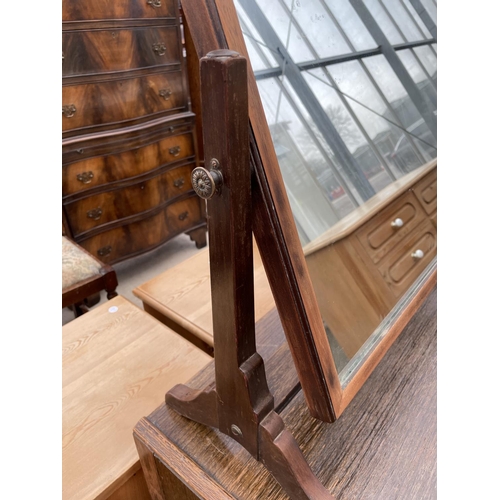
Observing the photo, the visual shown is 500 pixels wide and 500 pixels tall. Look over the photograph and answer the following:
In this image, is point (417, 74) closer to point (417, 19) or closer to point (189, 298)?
point (417, 19)

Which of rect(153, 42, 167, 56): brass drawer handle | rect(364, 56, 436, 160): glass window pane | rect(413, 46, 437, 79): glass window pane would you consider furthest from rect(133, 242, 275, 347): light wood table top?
rect(153, 42, 167, 56): brass drawer handle

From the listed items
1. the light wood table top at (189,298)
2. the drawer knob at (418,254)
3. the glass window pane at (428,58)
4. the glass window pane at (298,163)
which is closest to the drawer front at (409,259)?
the drawer knob at (418,254)

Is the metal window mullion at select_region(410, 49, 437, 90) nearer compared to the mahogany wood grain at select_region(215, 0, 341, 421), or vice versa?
the mahogany wood grain at select_region(215, 0, 341, 421)

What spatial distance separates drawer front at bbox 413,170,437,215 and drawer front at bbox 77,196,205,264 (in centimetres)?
147

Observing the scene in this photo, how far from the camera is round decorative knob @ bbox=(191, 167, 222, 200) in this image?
0.45m

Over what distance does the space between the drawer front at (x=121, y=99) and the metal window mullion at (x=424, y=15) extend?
1.28m

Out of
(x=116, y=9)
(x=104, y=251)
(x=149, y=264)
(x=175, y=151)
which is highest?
(x=116, y=9)

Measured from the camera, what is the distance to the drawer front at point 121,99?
5.56 feet

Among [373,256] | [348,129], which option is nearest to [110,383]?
[373,256]

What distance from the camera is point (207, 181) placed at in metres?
0.45

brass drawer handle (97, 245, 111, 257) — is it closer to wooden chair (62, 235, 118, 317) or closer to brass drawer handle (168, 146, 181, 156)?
wooden chair (62, 235, 118, 317)

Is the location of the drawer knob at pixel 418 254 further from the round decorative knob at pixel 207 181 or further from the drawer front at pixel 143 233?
the drawer front at pixel 143 233

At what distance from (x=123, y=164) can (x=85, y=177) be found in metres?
0.19

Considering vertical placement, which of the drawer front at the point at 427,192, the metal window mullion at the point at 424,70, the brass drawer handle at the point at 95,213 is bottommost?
the brass drawer handle at the point at 95,213
